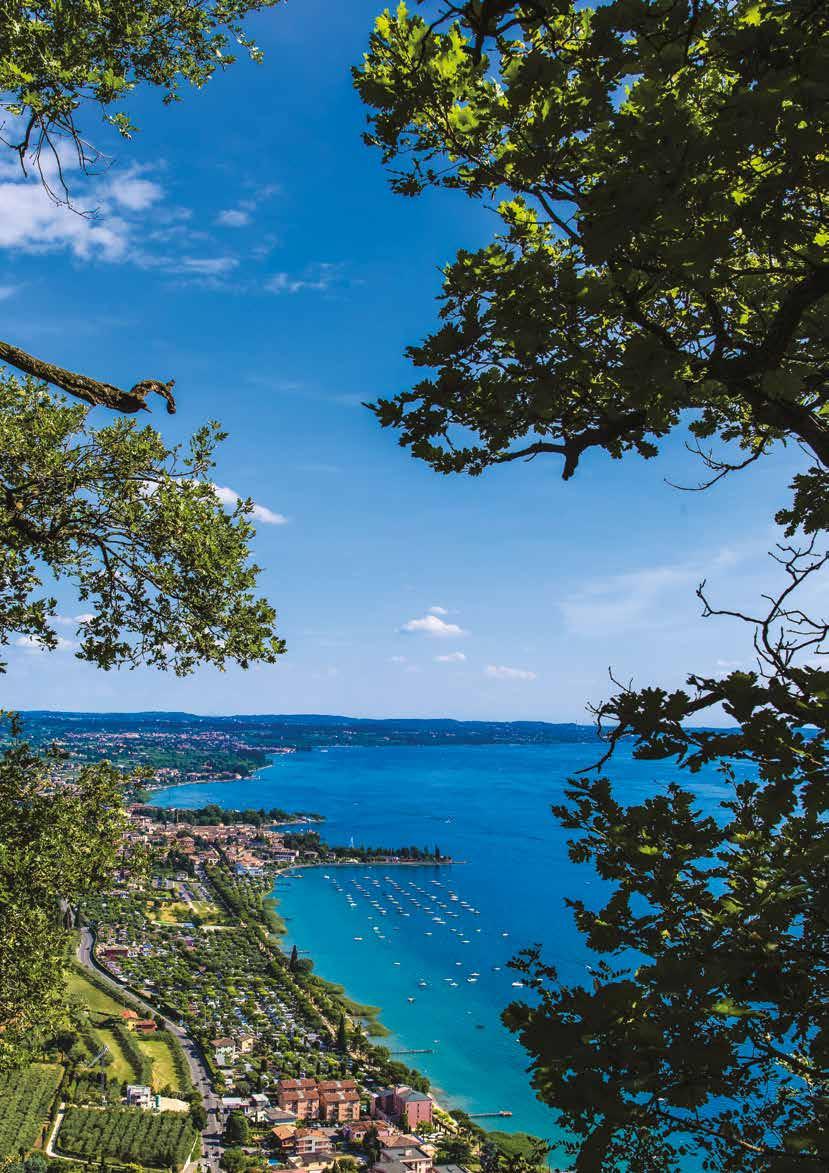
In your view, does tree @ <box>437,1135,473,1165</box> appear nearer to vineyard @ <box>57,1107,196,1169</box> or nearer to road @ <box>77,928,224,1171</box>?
road @ <box>77,928,224,1171</box>

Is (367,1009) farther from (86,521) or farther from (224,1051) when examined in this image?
(86,521)

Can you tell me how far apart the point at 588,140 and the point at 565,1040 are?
7.85ft

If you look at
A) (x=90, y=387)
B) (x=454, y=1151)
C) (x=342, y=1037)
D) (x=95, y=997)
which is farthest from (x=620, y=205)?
(x=95, y=997)

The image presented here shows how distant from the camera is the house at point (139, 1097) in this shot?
26.1 m

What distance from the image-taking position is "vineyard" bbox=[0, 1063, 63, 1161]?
848 inches

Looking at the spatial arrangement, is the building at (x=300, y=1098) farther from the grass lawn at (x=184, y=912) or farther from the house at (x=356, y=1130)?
the grass lawn at (x=184, y=912)

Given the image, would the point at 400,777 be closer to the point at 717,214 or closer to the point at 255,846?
the point at 255,846

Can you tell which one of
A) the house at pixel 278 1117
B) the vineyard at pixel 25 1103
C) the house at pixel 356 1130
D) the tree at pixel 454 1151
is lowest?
the house at pixel 278 1117

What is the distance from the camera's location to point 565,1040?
1.56m

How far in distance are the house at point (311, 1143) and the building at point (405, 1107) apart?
2.04 meters

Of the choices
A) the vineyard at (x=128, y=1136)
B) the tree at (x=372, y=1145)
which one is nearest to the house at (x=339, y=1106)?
the tree at (x=372, y=1145)

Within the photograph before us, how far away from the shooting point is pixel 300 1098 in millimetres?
26984

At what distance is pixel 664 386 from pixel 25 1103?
3031 cm

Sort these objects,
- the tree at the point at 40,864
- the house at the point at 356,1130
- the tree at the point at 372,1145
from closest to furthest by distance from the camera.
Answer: the tree at the point at 40,864 < the tree at the point at 372,1145 < the house at the point at 356,1130
